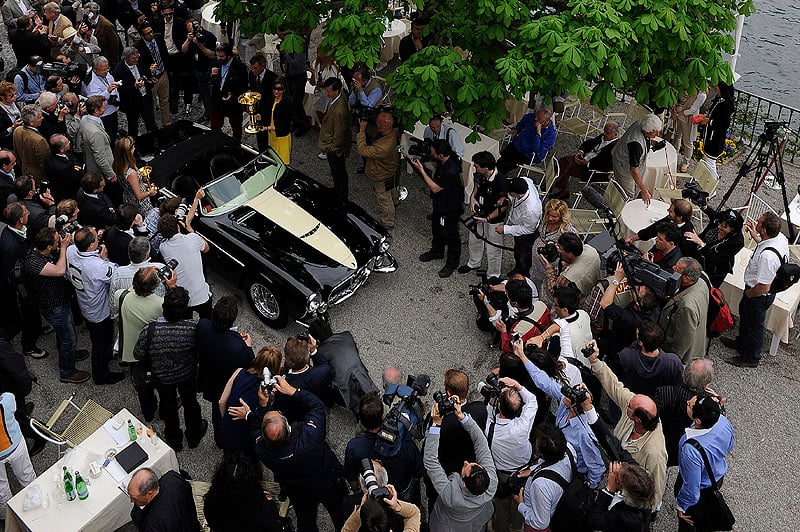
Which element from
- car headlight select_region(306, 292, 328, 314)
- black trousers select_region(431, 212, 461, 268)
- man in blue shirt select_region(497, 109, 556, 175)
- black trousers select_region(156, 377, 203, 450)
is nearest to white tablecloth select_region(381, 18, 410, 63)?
man in blue shirt select_region(497, 109, 556, 175)

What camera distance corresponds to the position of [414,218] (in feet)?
34.3

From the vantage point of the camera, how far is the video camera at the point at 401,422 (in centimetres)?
504

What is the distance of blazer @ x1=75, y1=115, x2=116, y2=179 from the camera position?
8.91 metres

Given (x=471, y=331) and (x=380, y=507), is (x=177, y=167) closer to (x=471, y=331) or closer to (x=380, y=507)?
(x=471, y=331)

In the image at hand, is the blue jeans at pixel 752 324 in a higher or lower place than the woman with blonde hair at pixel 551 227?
lower

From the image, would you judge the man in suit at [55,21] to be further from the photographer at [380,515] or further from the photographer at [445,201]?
the photographer at [380,515]

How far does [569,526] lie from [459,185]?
180 inches

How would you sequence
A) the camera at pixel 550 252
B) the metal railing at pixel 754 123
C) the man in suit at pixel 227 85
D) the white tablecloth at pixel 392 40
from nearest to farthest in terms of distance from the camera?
the camera at pixel 550 252 → the man in suit at pixel 227 85 → the metal railing at pixel 754 123 → the white tablecloth at pixel 392 40

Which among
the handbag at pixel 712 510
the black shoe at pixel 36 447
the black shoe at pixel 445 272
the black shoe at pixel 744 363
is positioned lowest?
the black shoe at pixel 744 363

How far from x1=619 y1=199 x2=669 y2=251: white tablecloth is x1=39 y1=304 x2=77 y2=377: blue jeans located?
6416mm

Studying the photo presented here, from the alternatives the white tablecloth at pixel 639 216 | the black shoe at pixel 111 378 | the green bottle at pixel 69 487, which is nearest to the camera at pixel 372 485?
the green bottle at pixel 69 487

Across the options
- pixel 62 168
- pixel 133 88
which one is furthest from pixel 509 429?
pixel 133 88

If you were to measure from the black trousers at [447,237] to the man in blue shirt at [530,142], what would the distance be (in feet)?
5.17

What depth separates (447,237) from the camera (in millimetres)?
9273
